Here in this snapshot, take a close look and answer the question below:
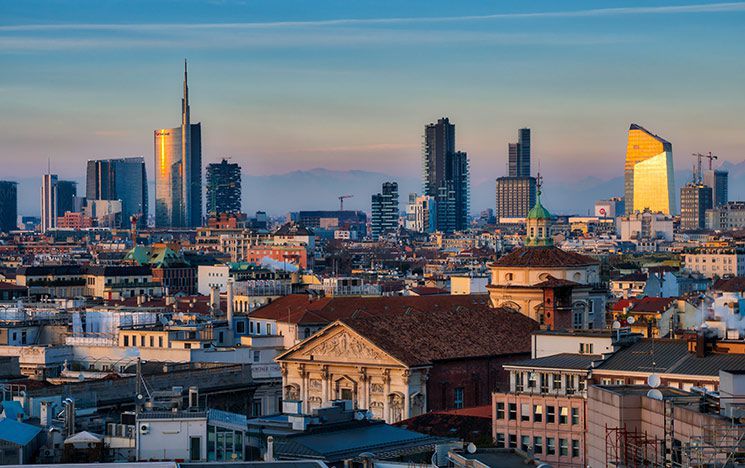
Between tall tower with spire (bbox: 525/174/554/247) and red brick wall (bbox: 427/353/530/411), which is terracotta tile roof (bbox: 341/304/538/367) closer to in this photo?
red brick wall (bbox: 427/353/530/411)

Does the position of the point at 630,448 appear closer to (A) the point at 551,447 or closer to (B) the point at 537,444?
(A) the point at 551,447

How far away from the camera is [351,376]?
85375mm

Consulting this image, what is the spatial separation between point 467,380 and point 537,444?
21.8 meters

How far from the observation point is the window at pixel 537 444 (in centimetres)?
6425

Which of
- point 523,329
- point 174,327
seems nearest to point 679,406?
point 523,329

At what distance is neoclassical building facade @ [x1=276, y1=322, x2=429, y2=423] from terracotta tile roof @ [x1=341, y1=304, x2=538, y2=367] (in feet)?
1.70

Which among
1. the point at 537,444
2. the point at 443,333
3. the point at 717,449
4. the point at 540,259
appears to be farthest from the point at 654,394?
the point at 540,259

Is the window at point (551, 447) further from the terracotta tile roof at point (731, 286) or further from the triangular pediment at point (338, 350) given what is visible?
the terracotta tile roof at point (731, 286)

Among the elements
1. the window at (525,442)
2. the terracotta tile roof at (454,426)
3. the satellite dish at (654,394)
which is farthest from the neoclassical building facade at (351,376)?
the satellite dish at (654,394)

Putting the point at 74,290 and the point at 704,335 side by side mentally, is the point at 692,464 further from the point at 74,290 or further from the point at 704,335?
the point at 74,290

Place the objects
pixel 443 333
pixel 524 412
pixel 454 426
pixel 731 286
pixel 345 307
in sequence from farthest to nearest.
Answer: pixel 731 286 < pixel 345 307 < pixel 443 333 < pixel 454 426 < pixel 524 412

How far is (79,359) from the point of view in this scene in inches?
3642

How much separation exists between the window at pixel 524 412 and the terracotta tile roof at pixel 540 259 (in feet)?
133

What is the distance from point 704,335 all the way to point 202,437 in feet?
53.4
